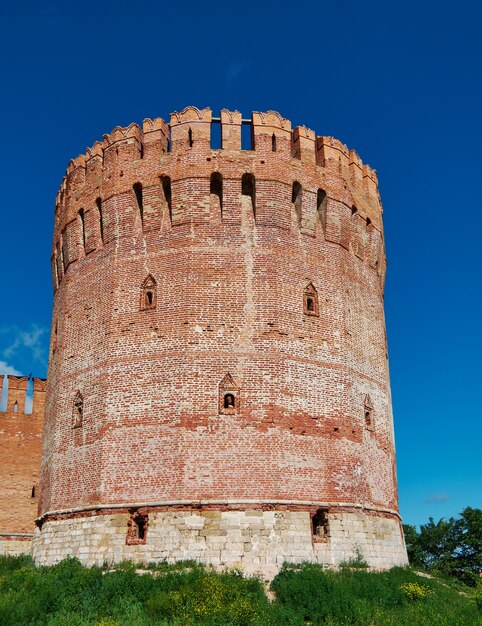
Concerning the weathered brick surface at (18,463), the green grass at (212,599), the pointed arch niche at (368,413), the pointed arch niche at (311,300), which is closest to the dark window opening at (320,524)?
the green grass at (212,599)

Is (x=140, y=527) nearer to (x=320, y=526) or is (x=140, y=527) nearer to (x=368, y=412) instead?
(x=320, y=526)

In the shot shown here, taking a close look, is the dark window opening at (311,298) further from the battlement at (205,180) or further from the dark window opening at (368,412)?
the dark window opening at (368,412)

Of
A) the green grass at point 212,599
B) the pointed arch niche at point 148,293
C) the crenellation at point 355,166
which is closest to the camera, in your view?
the green grass at point 212,599

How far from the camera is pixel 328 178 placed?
19.3 meters

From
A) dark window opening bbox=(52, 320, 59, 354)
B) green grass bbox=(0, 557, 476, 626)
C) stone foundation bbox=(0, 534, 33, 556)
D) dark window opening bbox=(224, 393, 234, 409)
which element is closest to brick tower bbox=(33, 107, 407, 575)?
dark window opening bbox=(224, 393, 234, 409)

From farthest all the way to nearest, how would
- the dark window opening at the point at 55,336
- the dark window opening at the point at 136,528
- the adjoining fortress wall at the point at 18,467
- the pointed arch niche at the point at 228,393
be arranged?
the adjoining fortress wall at the point at 18,467, the dark window opening at the point at 55,336, the pointed arch niche at the point at 228,393, the dark window opening at the point at 136,528

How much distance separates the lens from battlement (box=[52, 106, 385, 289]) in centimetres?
1809

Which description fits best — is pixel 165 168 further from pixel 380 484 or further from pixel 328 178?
pixel 380 484

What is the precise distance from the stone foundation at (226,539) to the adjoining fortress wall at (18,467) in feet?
34.3

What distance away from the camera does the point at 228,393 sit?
16328 mm

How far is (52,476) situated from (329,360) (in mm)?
7783

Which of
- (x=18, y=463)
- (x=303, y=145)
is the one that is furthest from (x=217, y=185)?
(x=18, y=463)

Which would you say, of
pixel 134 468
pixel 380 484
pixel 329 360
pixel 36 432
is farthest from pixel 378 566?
pixel 36 432

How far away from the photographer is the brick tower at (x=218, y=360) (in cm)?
1557
